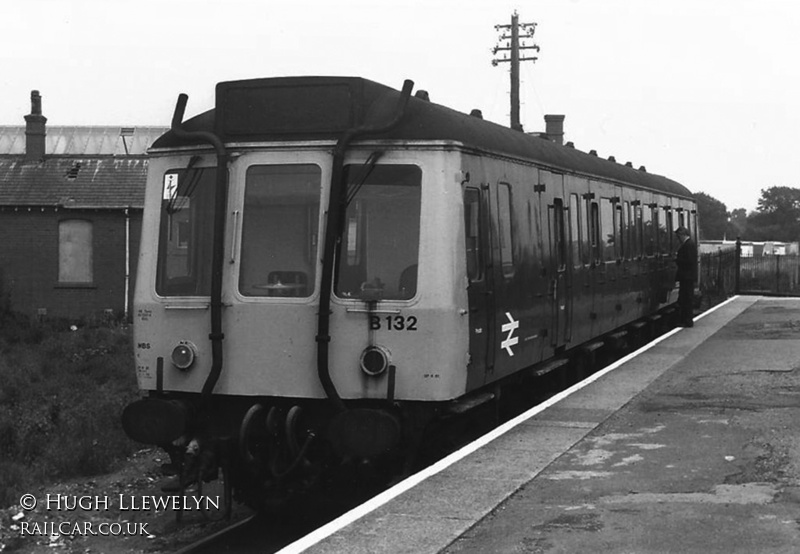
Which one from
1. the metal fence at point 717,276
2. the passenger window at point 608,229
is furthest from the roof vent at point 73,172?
the passenger window at point 608,229

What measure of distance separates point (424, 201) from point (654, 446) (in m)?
2.56

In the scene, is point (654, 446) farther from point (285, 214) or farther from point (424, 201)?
point (285, 214)

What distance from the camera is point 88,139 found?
45.9 meters

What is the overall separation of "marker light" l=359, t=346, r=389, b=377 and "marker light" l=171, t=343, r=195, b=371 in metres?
1.27

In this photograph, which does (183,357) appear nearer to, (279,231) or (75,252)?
(279,231)

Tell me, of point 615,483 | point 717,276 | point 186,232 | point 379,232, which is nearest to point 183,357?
point 186,232

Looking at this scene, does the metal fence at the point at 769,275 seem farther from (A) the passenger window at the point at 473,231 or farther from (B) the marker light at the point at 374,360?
(B) the marker light at the point at 374,360

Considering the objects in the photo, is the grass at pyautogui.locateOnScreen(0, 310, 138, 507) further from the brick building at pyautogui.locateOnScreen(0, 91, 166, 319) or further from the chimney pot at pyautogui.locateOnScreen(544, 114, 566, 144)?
the chimney pot at pyautogui.locateOnScreen(544, 114, 566, 144)

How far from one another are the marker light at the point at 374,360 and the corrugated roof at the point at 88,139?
37.4 meters

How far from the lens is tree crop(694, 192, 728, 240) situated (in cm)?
11381

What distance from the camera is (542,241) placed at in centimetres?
1137

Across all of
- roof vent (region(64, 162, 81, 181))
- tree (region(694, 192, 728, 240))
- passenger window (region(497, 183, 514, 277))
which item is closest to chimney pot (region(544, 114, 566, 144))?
roof vent (region(64, 162, 81, 181))

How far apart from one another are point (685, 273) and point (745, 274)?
66.0ft

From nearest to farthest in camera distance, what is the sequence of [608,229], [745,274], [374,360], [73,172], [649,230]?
[374,360], [608,229], [649,230], [73,172], [745,274]
